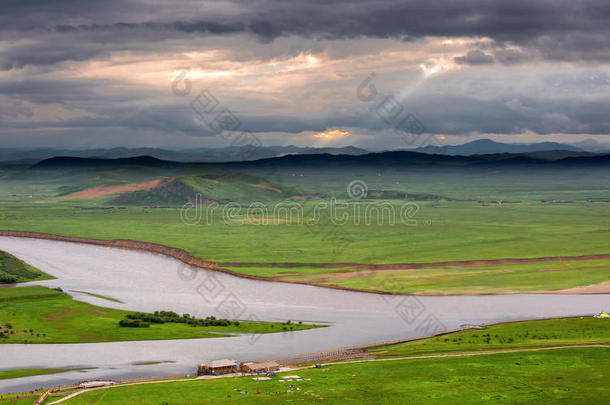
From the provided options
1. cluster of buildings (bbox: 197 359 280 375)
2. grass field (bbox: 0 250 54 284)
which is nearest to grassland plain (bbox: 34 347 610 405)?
cluster of buildings (bbox: 197 359 280 375)

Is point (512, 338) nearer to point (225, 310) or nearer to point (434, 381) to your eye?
point (434, 381)

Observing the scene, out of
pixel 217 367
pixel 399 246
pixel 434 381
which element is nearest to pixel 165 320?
pixel 217 367

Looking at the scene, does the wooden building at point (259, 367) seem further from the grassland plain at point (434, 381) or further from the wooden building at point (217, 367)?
the grassland plain at point (434, 381)

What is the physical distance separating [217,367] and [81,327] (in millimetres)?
27612

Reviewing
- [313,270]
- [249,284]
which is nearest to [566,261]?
[313,270]

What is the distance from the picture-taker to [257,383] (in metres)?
57.2

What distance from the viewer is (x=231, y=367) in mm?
62125

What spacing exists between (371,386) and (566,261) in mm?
83694

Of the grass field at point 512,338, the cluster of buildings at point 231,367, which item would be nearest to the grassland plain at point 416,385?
the cluster of buildings at point 231,367

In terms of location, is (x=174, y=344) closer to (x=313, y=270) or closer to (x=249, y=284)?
(x=249, y=284)

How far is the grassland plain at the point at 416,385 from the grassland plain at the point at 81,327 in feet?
64.2

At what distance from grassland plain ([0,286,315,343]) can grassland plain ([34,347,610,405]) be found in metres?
19.6

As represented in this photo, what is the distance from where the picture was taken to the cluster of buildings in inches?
2403

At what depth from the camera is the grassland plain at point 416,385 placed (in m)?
53.2
